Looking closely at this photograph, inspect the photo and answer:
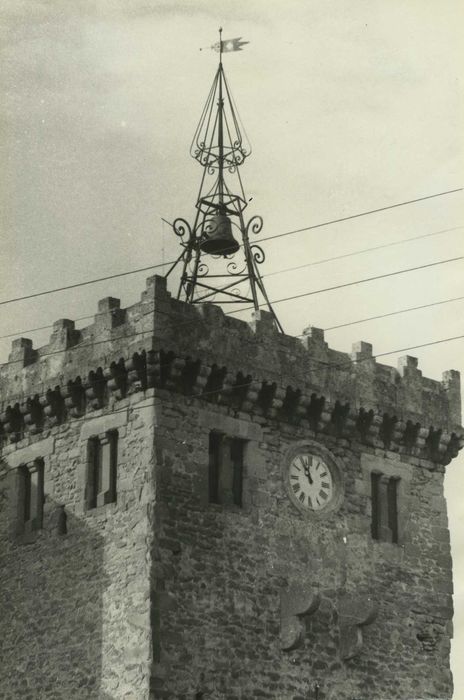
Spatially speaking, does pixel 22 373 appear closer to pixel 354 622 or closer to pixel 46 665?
pixel 46 665

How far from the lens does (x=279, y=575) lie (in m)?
36.5

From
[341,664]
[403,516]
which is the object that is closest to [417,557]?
[403,516]

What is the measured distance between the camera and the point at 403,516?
128ft

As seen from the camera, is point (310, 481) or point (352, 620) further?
point (310, 481)

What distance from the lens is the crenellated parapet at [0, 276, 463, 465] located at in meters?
36.0

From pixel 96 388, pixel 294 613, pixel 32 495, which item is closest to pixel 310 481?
pixel 294 613

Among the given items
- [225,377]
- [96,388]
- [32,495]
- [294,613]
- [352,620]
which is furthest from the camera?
[32,495]

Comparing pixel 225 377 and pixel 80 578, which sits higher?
pixel 225 377

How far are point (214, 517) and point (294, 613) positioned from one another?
251 centimetres

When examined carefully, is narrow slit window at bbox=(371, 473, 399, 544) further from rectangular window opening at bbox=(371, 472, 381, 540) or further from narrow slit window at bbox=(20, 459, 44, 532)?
narrow slit window at bbox=(20, 459, 44, 532)

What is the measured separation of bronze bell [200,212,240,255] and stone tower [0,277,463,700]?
253 centimetres

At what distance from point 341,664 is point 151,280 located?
8.55 meters

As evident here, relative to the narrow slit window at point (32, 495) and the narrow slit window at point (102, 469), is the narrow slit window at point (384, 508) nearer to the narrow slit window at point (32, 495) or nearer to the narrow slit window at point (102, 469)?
the narrow slit window at point (102, 469)

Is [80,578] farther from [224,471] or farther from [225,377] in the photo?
[225,377]
